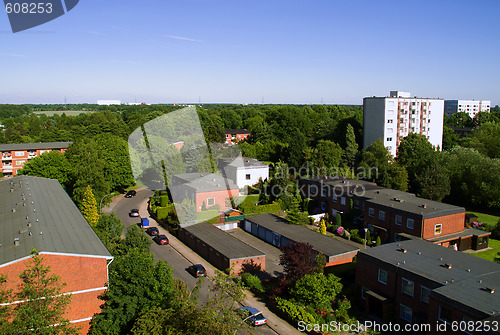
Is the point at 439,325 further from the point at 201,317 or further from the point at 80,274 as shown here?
the point at 80,274

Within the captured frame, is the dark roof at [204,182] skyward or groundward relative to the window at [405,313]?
skyward

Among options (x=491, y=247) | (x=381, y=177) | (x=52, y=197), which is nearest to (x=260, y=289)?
(x=52, y=197)

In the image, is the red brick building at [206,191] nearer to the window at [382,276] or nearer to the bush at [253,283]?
the bush at [253,283]

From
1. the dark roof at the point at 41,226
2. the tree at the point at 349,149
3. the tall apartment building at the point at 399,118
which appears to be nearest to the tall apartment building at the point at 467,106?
the tall apartment building at the point at 399,118

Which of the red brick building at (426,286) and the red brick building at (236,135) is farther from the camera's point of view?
the red brick building at (236,135)

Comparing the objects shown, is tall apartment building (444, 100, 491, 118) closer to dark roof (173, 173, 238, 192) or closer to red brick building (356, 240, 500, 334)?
dark roof (173, 173, 238, 192)

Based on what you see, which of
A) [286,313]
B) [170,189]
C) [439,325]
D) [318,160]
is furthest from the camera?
[318,160]

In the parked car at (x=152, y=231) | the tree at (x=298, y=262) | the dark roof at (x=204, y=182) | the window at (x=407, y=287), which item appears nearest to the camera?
the window at (x=407, y=287)
